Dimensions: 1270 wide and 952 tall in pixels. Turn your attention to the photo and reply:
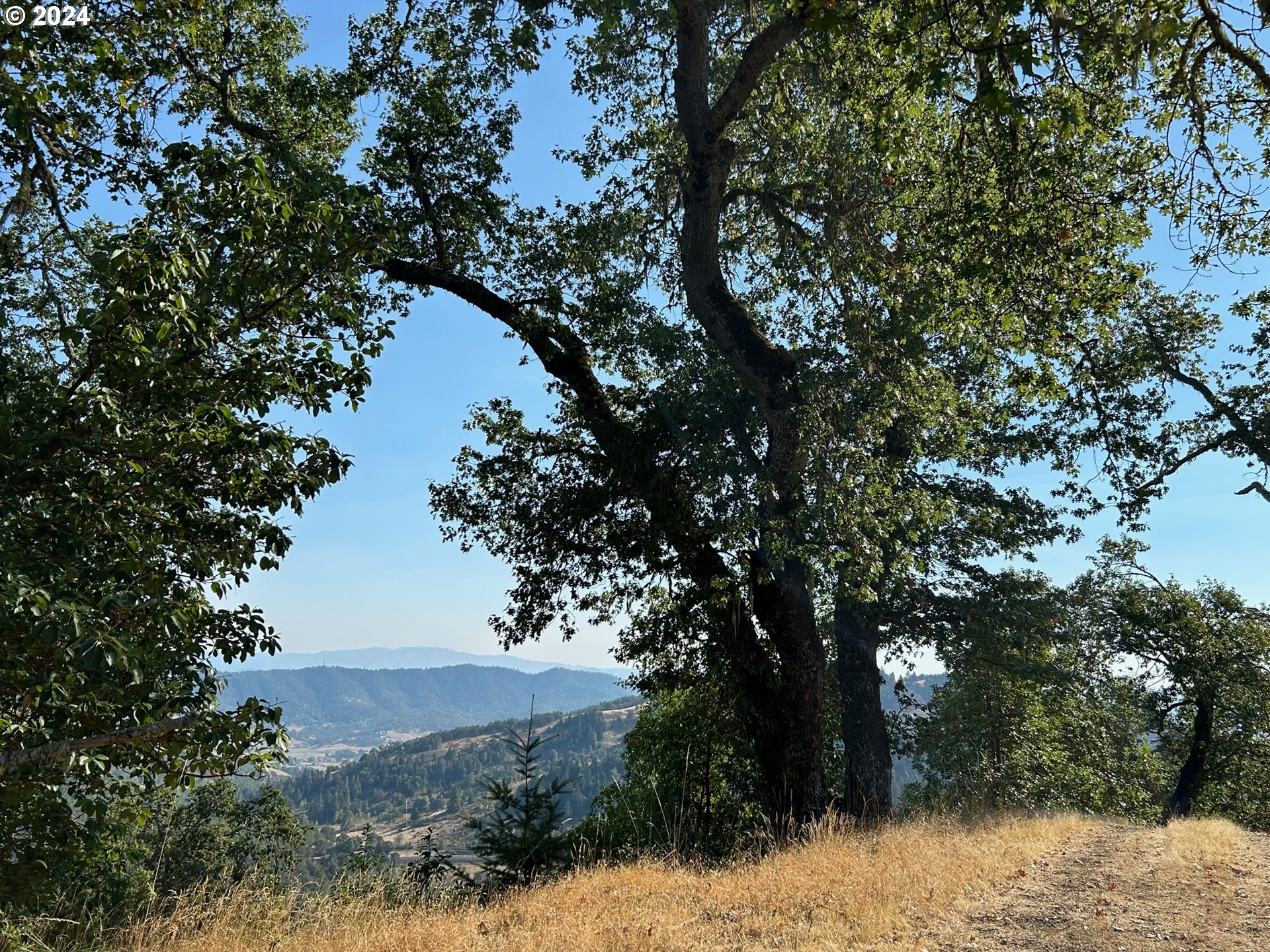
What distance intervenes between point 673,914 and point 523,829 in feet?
13.1

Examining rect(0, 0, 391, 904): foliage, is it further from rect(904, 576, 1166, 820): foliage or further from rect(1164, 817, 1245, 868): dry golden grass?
rect(904, 576, 1166, 820): foliage

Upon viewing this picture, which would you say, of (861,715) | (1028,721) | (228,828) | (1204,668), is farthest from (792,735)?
(228,828)

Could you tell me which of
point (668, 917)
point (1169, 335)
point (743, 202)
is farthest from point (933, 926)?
point (1169, 335)

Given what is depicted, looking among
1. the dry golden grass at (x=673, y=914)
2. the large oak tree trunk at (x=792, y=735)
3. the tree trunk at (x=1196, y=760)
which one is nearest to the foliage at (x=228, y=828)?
the large oak tree trunk at (x=792, y=735)

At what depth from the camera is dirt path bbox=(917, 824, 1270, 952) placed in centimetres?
589

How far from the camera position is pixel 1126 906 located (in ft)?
23.5

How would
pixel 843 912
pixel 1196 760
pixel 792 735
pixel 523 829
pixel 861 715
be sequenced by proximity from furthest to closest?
pixel 1196 760 < pixel 861 715 < pixel 792 735 < pixel 523 829 < pixel 843 912

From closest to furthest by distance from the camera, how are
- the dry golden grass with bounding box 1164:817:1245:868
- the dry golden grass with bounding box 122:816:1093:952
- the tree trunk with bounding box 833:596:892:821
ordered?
the dry golden grass with bounding box 122:816:1093:952 → the dry golden grass with bounding box 1164:817:1245:868 → the tree trunk with bounding box 833:596:892:821

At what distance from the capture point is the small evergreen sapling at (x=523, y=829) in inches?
370

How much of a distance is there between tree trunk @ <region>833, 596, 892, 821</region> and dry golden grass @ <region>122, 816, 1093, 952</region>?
589 centimetres

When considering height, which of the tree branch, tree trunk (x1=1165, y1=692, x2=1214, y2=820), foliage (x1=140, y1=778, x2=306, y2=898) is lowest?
foliage (x1=140, y1=778, x2=306, y2=898)

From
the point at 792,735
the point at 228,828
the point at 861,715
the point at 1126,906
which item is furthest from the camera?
the point at 228,828

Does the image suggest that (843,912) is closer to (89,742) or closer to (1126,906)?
(1126,906)

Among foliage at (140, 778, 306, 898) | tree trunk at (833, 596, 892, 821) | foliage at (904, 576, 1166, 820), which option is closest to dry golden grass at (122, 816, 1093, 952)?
tree trunk at (833, 596, 892, 821)
